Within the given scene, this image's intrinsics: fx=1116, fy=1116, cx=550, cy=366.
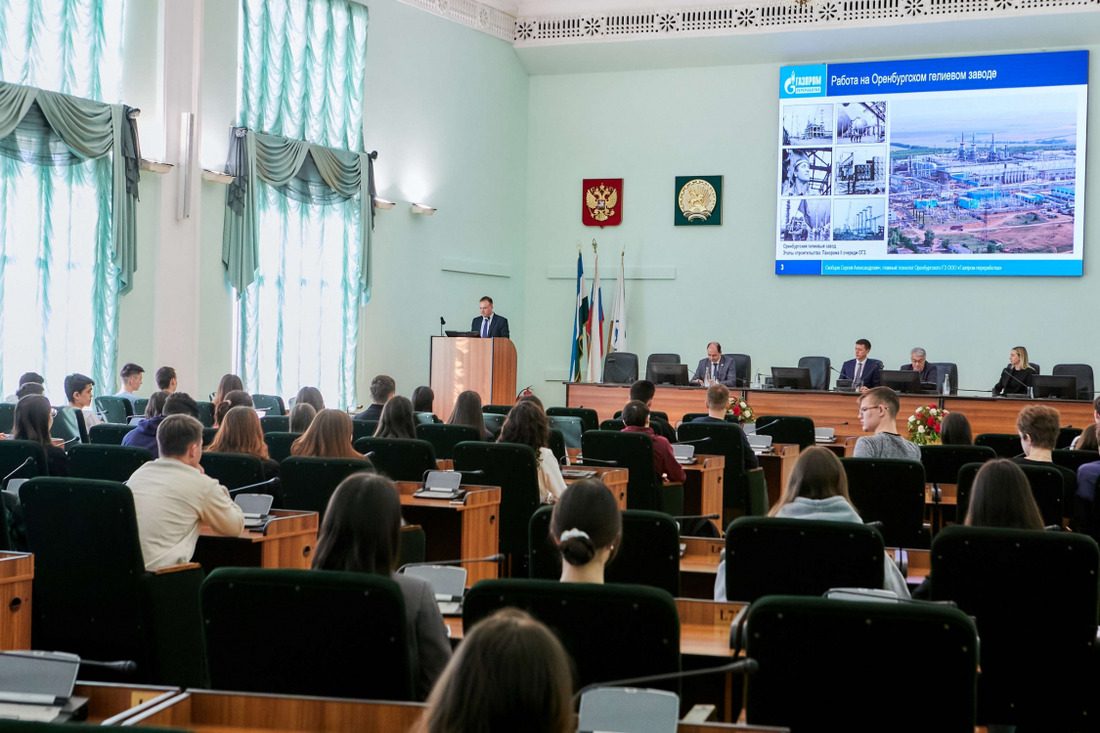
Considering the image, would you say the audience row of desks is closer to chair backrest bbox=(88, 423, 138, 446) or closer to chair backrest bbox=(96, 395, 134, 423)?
chair backrest bbox=(96, 395, 134, 423)

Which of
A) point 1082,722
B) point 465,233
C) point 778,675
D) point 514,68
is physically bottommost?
point 1082,722

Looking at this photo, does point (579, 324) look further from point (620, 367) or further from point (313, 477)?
point (313, 477)

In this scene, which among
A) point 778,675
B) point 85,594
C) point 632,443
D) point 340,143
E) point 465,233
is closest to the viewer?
point 778,675

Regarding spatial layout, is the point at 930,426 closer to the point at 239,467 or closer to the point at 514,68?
the point at 239,467

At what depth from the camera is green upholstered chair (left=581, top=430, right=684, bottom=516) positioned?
6.49m

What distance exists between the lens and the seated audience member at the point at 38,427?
5.15 m

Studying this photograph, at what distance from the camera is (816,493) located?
148 inches

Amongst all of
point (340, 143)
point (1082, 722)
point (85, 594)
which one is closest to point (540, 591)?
point (1082, 722)

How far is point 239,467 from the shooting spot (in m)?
5.14

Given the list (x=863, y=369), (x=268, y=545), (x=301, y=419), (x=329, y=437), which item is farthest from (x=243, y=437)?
(x=863, y=369)

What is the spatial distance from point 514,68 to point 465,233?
267cm

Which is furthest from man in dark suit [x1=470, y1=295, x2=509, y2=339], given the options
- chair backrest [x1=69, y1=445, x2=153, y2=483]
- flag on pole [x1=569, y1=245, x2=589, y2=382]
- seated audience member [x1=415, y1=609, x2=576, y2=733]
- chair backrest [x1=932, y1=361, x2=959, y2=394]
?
seated audience member [x1=415, y1=609, x2=576, y2=733]

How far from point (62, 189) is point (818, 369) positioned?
333 inches

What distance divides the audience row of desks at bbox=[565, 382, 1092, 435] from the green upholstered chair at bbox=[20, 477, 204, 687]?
28.0 feet
